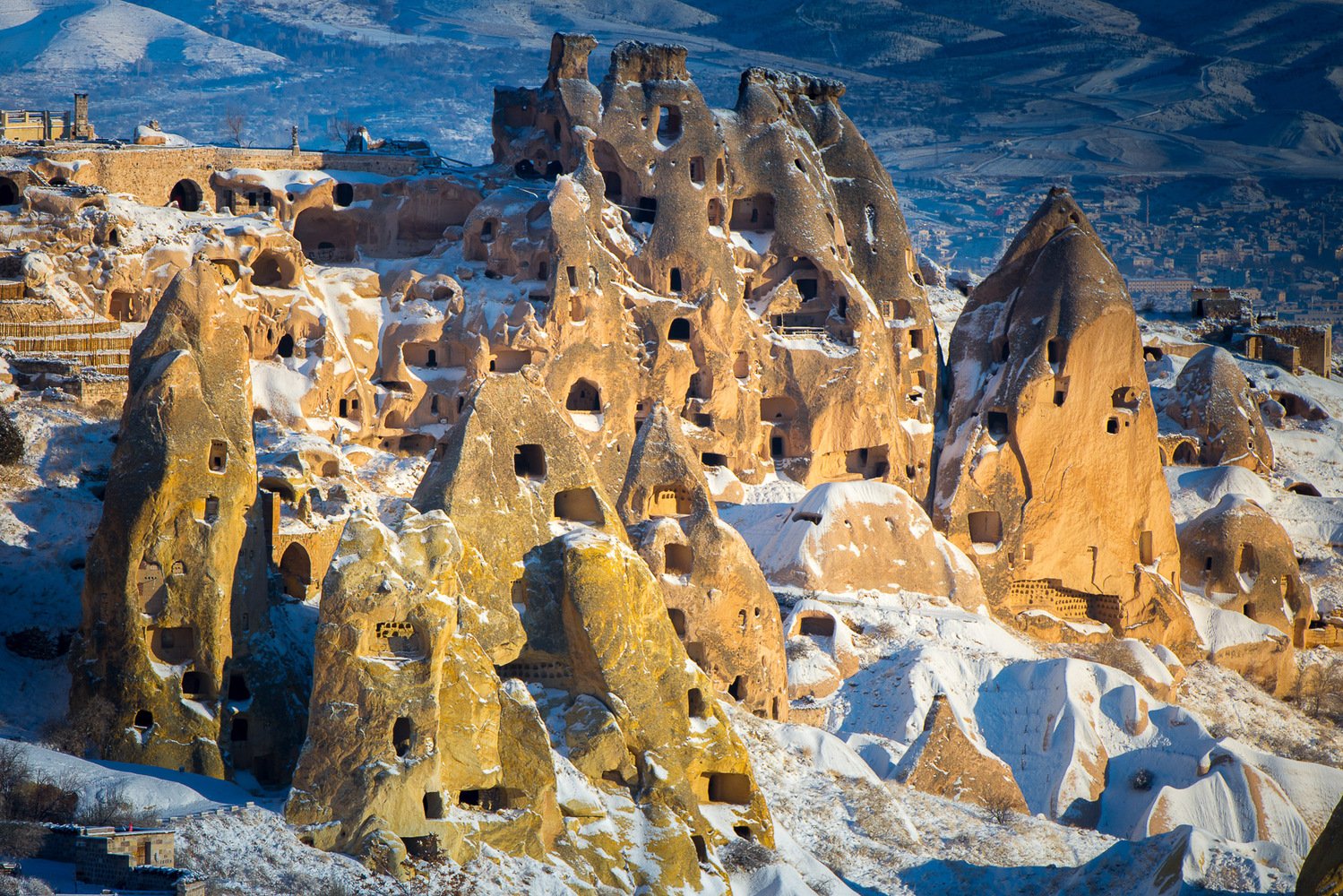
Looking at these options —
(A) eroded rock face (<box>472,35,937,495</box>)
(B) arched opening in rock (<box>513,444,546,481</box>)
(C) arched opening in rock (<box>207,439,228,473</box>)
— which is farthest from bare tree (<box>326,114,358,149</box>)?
(C) arched opening in rock (<box>207,439,228,473</box>)

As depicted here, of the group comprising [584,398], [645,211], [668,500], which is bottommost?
[584,398]

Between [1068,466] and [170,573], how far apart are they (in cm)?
3609

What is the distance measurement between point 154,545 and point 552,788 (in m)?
9.60

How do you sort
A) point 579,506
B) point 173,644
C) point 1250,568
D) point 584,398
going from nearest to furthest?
point 173,644 → point 579,506 → point 584,398 → point 1250,568

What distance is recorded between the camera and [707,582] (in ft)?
187

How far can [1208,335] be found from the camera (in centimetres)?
10175

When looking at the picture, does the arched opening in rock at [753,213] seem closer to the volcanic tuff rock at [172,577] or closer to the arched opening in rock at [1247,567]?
the arched opening in rock at [1247,567]

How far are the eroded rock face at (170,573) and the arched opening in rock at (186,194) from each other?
28.1 meters

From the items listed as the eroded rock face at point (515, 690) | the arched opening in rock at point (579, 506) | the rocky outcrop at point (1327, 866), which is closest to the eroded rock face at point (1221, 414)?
the eroded rock face at point (515, 690)

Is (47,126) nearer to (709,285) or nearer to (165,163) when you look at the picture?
(165,163)

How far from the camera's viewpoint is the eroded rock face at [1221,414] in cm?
8525

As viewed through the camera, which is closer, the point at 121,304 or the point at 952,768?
the point at 952,768

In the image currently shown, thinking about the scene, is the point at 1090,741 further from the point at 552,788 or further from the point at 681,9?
the point at 681,9

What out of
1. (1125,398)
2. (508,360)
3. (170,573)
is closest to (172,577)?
(170,573)
